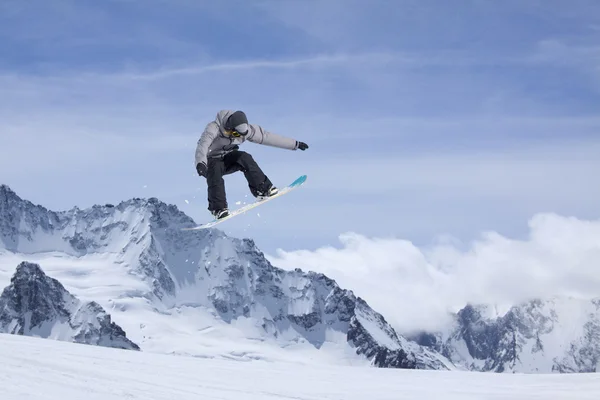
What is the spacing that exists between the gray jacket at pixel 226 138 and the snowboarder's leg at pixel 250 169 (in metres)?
1.12

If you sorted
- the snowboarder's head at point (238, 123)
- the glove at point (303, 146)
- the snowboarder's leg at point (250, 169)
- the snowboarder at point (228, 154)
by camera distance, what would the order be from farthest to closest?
the snowboarder's leg at point (250, 169)
the glove at point (303, 146)
the snowboarder at point (228, 154)
the snowboarder's head at point (238, 123)

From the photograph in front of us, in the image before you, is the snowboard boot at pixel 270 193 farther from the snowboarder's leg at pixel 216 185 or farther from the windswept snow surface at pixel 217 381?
the windswept snow surface at pixel 217 381

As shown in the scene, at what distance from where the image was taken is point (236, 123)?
14.9 m

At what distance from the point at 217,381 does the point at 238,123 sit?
22.2 ft

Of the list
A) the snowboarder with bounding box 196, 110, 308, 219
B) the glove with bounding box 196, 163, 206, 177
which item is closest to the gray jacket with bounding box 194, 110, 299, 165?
the snowboarder with bounding box 196, 110, 308, 219

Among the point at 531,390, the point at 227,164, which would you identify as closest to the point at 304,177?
the point at 227,164

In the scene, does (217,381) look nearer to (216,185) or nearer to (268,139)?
(216,185)

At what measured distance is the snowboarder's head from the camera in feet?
48.9

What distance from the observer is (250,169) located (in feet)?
56.9

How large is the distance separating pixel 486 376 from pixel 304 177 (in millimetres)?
8199

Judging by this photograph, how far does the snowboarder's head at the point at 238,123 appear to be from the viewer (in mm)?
14898

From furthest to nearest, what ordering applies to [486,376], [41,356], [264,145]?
1. [486,376]
2. [41,356]
3. [264,145]

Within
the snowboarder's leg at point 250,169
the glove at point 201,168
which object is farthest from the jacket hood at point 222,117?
the snowboarder's leg at point 250,169

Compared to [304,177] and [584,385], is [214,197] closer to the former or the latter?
[304,177]
